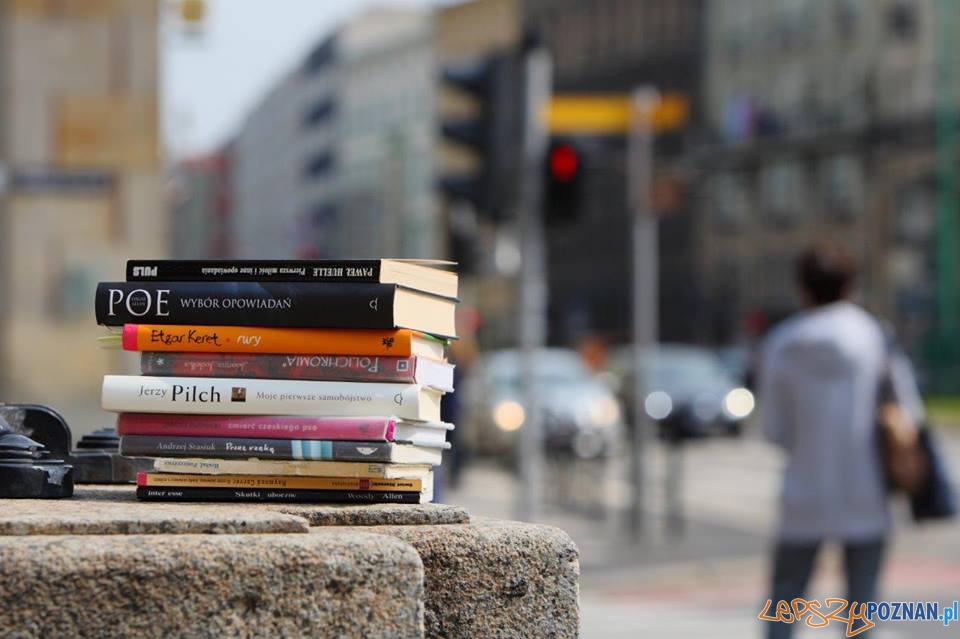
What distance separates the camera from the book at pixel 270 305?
10.2 feet

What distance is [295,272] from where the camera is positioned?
3143 millimetres

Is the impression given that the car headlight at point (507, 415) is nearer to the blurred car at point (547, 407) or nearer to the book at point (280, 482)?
the blurred car at point (547, 407)

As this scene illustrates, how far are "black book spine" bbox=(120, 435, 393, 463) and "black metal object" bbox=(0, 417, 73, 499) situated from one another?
0.14 m

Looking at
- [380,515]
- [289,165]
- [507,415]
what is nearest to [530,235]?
[380,515]

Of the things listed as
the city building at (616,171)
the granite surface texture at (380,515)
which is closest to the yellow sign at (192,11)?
the granite surface texture at (380,515)

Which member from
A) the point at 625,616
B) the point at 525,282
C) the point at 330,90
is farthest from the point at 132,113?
the point at 330,90

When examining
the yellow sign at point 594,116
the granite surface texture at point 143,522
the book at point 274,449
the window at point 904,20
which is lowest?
the granite surface texture at point 143,522

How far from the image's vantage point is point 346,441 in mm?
3092

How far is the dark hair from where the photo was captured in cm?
772

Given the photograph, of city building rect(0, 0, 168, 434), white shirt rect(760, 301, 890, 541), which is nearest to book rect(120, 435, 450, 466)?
white shirt rect(760, 301, 890, 541)

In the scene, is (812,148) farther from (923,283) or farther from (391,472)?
(391,472)

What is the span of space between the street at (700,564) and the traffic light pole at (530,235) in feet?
3.52

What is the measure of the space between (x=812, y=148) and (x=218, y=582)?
86.6 meters

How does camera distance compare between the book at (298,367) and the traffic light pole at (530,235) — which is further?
the traffic light pole at (530,235)
